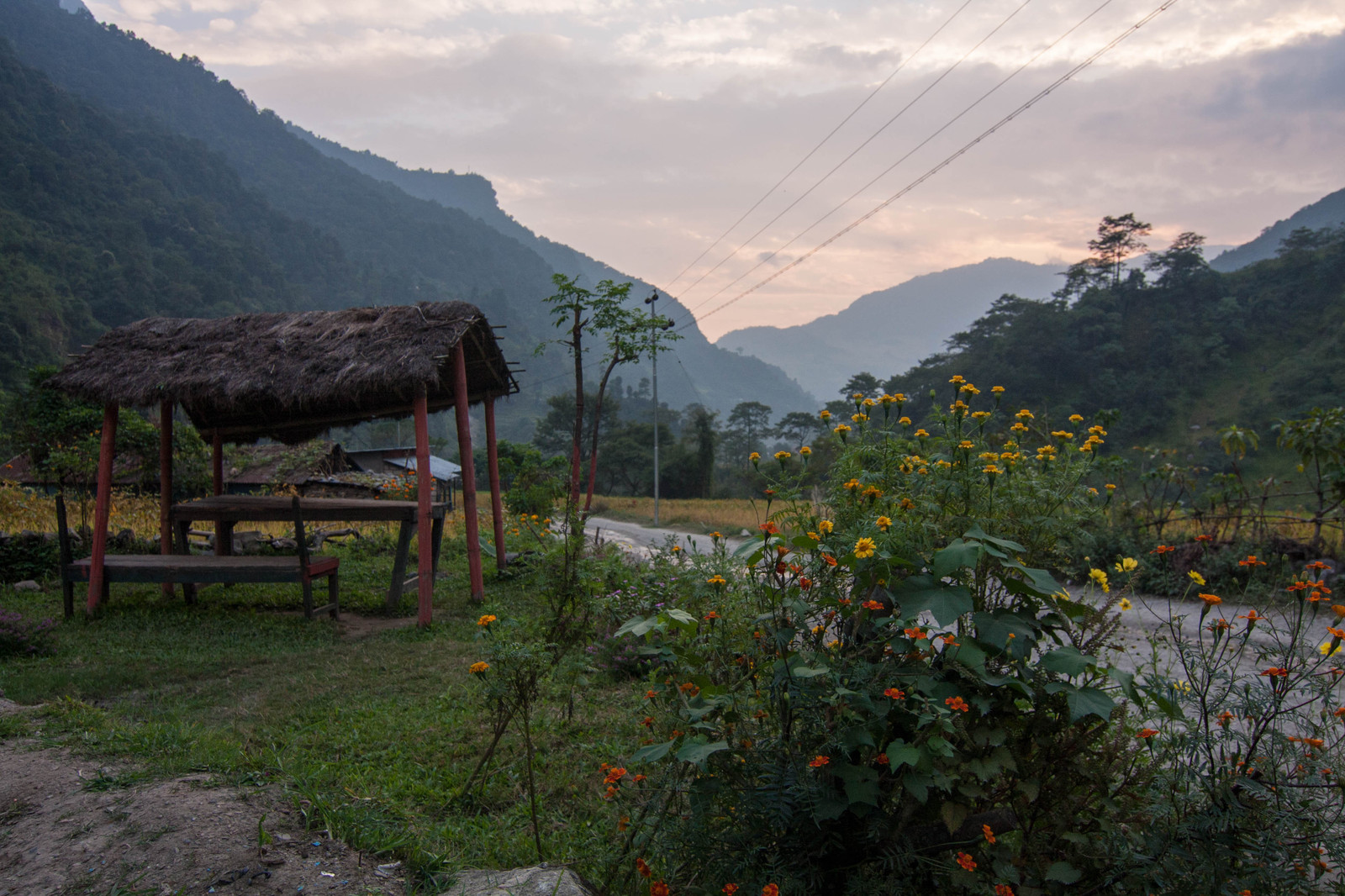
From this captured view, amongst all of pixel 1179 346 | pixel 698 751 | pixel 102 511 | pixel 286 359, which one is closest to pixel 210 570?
pixel 102 511

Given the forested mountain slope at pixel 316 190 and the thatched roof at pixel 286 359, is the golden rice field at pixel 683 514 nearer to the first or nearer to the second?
the thatched roof at pixel 286 359

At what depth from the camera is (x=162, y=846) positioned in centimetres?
228

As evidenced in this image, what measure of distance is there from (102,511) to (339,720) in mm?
5034

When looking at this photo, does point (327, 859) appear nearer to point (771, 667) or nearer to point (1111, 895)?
point (771, 667)

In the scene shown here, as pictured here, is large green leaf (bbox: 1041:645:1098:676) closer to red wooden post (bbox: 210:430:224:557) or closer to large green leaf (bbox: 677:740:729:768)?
large green leaf (bbox: 677:740:729:768)

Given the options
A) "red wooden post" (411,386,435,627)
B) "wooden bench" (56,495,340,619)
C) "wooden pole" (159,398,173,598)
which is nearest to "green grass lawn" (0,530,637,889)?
"red wooden post" (411,386,435,627)

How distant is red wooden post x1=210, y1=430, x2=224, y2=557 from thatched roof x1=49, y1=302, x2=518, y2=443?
3.88 ft

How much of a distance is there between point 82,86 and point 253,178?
25867 mm

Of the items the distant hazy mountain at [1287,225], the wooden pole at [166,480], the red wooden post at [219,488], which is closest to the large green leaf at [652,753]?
the red wooden post at [219,488]

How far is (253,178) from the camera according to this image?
131 m

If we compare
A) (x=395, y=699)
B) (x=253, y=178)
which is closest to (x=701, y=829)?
(x=395, y=699)

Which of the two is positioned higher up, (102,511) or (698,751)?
(102,511)

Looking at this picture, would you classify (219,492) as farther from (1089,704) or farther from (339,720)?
(1089,704)

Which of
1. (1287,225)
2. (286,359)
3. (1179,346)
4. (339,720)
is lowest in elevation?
(339,720)
